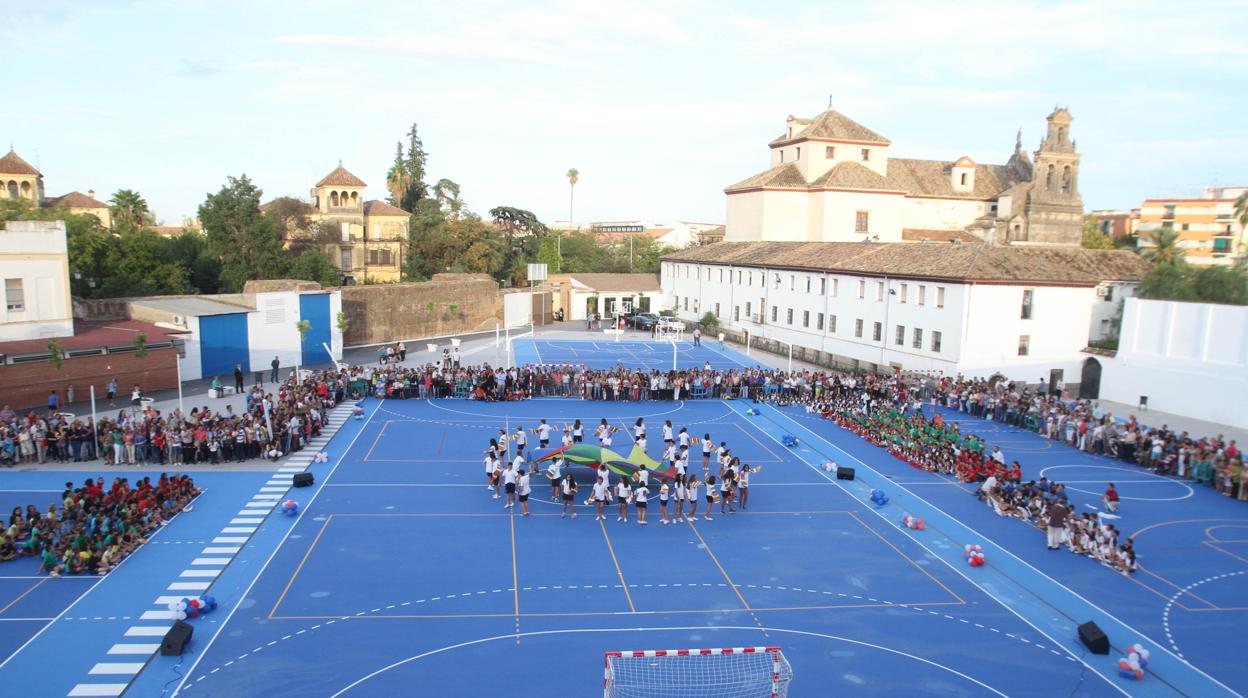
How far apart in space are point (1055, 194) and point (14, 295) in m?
66.7

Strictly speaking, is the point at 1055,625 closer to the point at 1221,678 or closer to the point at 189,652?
the point at 1221,678

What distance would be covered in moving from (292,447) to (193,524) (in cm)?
705

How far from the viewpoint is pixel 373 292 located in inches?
2013

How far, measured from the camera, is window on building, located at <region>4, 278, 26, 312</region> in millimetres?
33000

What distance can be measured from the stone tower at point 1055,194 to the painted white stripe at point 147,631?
215 ft

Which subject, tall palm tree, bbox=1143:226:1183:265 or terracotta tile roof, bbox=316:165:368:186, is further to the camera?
terracotta tile roof, bbox=316:165:368:186

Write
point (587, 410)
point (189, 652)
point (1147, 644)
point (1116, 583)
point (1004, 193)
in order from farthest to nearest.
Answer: point (1004, 193) < point (587, 410) < point (1116, 583) < point (1147, 644) < point (189, 652)

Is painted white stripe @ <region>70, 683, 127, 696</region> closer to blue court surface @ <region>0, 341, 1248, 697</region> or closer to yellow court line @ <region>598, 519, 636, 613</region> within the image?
blue court surface @ <region>0, 341, 1248, 697</region>

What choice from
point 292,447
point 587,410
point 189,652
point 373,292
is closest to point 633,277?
point 373,292

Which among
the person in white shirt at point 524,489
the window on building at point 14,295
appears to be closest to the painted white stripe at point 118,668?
the person in white shirt at point 524,489

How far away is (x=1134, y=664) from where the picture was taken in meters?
14.0

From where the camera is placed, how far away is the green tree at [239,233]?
53750mm

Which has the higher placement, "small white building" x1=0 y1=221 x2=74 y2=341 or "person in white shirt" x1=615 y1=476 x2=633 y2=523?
"small white building" x1=0 y1=221 x2=74 y2=341

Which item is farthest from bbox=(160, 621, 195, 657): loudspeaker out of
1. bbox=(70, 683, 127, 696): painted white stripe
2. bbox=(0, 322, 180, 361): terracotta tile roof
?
bbox=(0, 322, 180, 361): terracotta tile roof
